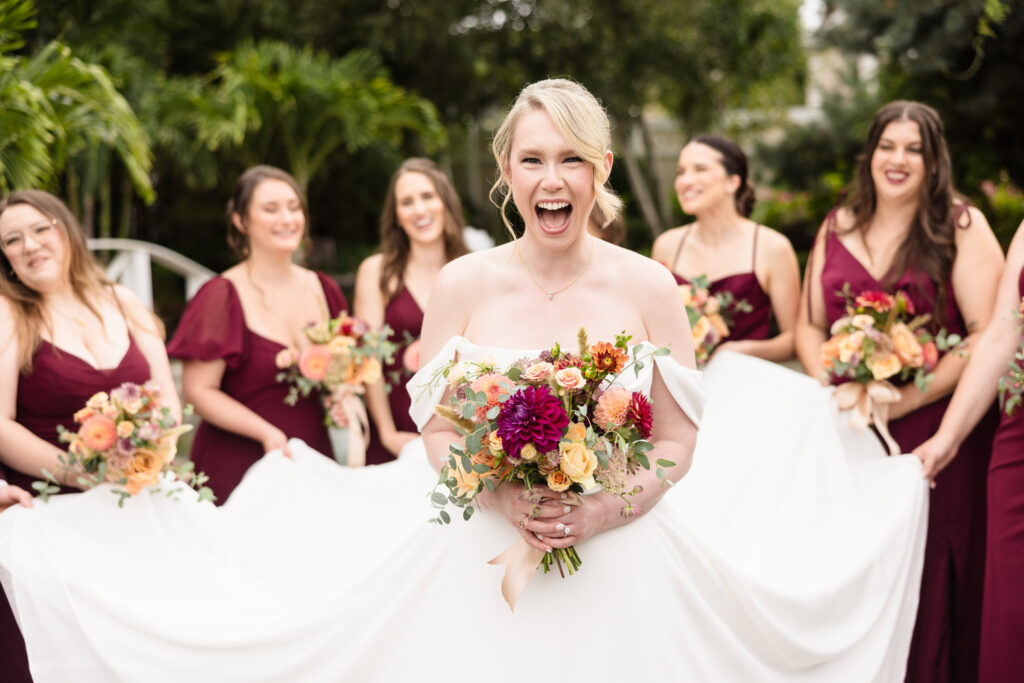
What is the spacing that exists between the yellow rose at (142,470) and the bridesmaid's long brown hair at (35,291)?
660 mm

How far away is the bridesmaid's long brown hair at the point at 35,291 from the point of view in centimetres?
400

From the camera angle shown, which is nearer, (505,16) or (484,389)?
(484,389)

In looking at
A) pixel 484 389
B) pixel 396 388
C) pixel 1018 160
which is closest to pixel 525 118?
pixel 484 389

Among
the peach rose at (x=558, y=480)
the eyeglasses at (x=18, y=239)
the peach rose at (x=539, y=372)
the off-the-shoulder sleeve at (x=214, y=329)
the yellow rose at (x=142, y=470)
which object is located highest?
the eyeglasses at (x=18, y=239)

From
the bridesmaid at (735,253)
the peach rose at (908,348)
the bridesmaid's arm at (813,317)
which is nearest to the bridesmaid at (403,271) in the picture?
the bridesmaid at (735,253)

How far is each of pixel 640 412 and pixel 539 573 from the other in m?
0.69

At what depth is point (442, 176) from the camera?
18.6 feet

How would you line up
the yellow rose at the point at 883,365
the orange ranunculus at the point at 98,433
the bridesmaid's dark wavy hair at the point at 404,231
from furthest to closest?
the bridesmaid's dark wavy hair at the point at 404,231
the yellow rose at the point at 883,365
the orange ranunculus at the point at 98,433

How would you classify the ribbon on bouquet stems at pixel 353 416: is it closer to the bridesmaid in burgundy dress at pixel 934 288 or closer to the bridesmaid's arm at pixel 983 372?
the bridesmaid in burgundy dress at pixel 934 288

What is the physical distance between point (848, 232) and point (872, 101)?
32.3 ft

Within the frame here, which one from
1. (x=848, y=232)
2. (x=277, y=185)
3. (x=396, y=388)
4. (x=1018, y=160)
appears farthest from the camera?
(x=1018, y=160)

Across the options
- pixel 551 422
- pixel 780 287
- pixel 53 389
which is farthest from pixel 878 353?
pixel 53 389

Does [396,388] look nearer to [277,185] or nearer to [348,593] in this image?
[277,185]

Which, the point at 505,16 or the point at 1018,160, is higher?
the point at 505,16
